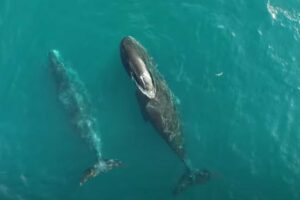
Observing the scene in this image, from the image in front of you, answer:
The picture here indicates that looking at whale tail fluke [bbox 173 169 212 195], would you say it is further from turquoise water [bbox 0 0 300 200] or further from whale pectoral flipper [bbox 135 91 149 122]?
whale pectoral flipper [bbox 135 91 149 122]

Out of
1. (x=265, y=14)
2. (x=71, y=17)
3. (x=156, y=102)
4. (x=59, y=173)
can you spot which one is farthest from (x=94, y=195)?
(x=265, y=14)

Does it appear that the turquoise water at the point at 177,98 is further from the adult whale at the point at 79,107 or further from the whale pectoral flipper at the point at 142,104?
the whale pectoral flipper at the point at 142,104

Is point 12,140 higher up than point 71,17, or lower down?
lower down

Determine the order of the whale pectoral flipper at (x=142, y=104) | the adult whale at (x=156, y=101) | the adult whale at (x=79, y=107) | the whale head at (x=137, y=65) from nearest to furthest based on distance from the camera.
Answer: the whale head at (x=137, y=65) → the adult whale at (x=156, y=101) → the whale pectoral flipper at (x=142, y=104) → the adult whale at (x=79, y=107)

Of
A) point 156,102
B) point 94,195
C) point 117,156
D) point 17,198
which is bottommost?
point 17,198

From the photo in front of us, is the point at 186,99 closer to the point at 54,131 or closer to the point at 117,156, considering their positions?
the point at 117,156

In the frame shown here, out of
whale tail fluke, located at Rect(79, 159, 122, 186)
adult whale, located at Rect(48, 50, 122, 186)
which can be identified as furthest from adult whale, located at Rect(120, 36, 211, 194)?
adult whale, located at Rect(48, 50, 122, 186)

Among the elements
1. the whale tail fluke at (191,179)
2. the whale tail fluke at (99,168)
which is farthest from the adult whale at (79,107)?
the whale tail fluke at (191,179)
